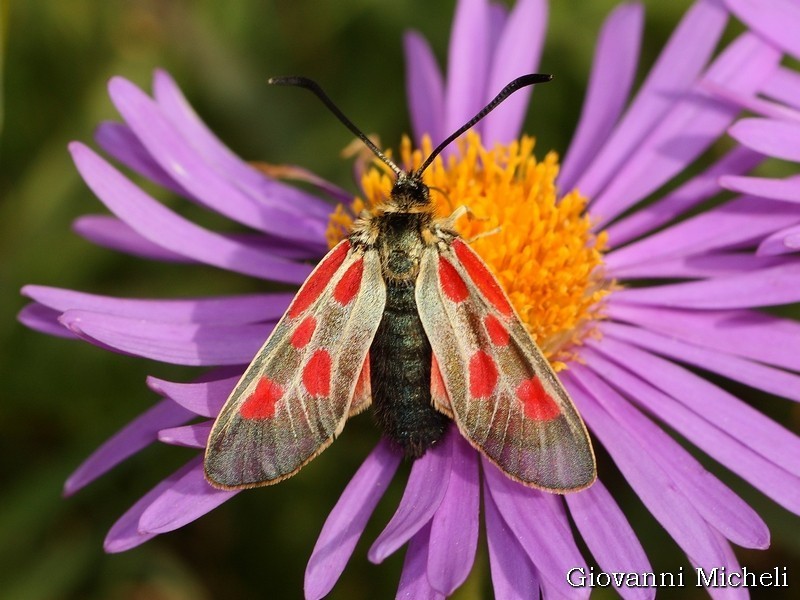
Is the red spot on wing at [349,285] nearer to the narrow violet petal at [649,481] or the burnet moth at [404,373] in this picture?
the burnet moth at [404,373]

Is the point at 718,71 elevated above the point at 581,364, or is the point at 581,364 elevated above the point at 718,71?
the point at 718,71

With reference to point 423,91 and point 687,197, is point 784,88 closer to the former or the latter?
point 687,197

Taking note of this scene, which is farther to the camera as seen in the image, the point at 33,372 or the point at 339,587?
the point at 33,372

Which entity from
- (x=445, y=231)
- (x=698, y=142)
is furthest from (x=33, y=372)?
(x=698, y=142)

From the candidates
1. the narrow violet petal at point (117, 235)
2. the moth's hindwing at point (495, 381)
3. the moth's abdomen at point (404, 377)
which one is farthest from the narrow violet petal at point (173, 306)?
the moth's hindwing at point (495, 381)

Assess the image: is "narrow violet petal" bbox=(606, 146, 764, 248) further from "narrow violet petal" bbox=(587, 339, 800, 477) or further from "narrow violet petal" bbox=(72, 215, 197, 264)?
"narrow violet petal" bbox=(72, 215, 197, 264)

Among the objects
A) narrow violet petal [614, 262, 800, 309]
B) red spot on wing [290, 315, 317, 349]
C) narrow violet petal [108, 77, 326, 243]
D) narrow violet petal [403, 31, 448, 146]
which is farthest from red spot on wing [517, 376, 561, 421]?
narrow violet petal [403, 31, 448, 146]

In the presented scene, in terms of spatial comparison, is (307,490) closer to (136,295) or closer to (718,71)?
(136,295)
